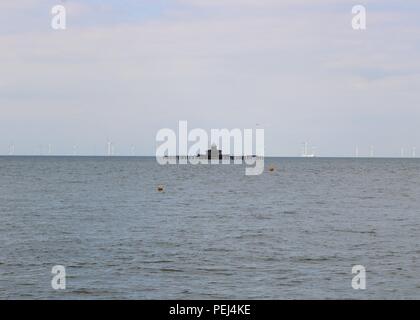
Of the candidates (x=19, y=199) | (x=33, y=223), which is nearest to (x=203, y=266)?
(x=33, y=223)

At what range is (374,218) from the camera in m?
72.8

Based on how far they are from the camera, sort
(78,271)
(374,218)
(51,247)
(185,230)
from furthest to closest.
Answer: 1. (374,218)
2. (185,230)
3. (51,247)
4. (78,271)

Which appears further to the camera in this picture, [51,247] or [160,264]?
[51,247]

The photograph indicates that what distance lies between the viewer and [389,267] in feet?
131

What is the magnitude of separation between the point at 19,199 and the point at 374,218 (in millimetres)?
57206

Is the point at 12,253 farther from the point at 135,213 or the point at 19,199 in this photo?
the point at 19,199

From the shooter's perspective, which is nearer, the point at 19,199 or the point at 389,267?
the point at 389,267

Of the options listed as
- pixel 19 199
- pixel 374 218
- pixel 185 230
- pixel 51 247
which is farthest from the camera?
pixel 19 199

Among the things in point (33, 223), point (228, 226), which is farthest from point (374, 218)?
point (33, 223)

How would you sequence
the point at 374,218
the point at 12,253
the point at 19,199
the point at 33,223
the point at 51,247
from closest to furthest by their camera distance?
the point at 12,253 → the point at 51,247 → the point at 33,223 → the point at 374,218 → the point at 19,199
